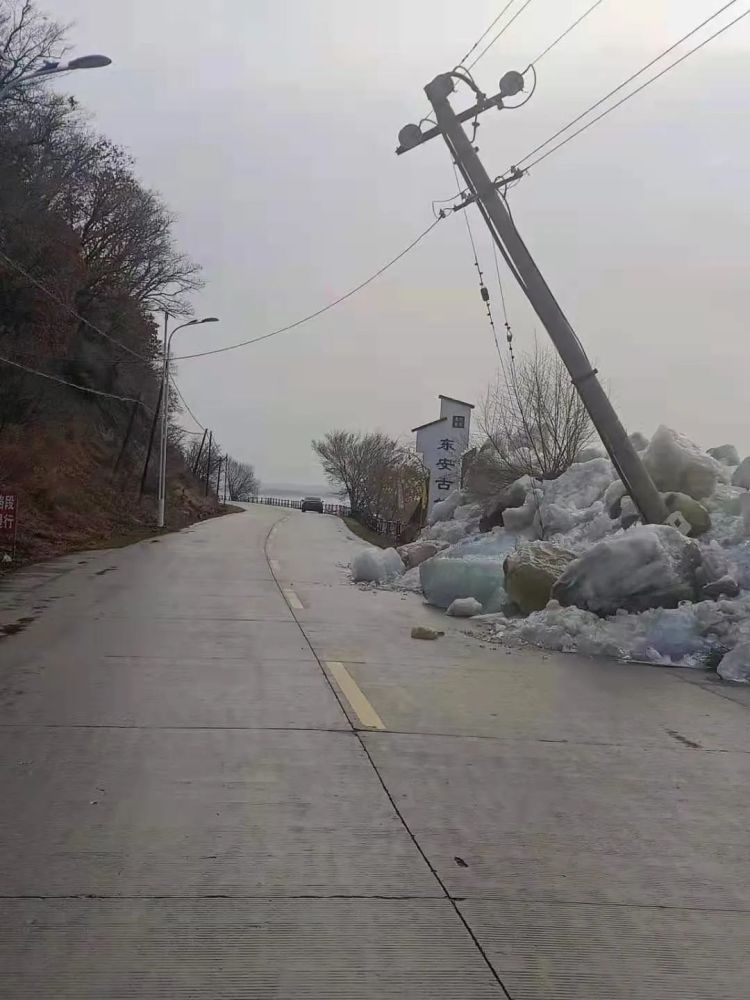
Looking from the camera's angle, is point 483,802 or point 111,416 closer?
point 483,802

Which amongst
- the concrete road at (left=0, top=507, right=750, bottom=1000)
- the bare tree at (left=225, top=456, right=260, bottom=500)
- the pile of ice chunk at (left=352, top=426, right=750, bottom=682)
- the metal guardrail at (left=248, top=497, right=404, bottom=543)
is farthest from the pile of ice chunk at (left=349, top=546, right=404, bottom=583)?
the bare tree at (left=225, top=456, right=260, bottom=500)

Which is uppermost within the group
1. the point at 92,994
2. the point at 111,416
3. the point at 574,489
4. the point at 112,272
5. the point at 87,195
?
the point at 87,195

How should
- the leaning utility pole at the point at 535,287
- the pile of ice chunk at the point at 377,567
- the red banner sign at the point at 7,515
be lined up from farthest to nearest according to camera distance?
the red banner sign at the point at 7,515 → the pile of ice chunk at the point at 377,567 → the leaning utility pole at the point at 535,287

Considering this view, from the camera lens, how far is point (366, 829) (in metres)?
4.74

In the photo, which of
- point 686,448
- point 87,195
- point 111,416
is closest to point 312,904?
point 686,448

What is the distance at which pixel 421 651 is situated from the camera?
1033cm

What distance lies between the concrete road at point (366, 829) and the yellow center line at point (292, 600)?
4392 mm

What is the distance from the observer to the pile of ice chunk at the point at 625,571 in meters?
10.5

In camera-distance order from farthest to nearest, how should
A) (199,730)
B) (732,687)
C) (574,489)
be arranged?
(574,489)
(732,687)
(199,730)

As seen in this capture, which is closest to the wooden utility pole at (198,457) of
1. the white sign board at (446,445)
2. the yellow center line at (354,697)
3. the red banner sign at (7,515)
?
A: the white sign board at (446,445)

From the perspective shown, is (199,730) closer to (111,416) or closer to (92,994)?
(92,994)

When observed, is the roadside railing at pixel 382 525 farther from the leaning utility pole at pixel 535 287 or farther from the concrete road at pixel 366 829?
the concrete road at pixel 366 829

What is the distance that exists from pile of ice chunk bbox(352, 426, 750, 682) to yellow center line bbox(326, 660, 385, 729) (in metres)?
2.90

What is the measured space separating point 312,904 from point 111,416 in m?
51.4
